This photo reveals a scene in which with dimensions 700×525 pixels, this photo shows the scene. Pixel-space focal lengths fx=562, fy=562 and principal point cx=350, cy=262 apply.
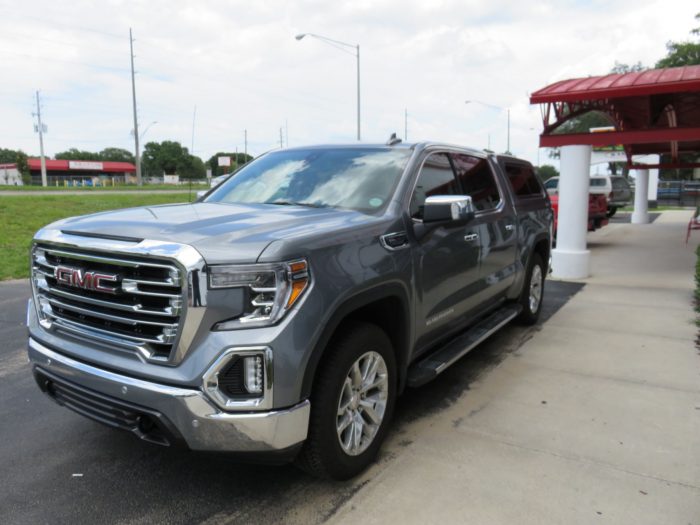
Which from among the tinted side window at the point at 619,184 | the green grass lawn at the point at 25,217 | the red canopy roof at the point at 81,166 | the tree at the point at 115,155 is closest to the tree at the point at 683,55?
the tinted side window at the point at 619,184

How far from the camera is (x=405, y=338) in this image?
3.52 m

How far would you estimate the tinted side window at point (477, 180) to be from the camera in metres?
4.67

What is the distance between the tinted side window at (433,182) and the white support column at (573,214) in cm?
599

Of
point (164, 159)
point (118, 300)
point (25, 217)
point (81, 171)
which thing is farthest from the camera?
point (164, 159)

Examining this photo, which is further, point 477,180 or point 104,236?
point 477,180

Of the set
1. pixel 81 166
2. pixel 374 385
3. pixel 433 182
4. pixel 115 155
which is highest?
pixel 115 155

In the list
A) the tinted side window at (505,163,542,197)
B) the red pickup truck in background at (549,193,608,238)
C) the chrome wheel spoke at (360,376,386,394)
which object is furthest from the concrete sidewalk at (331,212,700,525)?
the red pickup truck in background at (549,193,608,238)

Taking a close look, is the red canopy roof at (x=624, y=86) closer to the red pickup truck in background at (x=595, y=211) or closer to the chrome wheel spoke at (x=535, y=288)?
the chrome wheel spoke at (x=535, y=288)

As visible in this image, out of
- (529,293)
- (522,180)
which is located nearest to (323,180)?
(522,180)

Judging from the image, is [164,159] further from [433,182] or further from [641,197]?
[433,182]

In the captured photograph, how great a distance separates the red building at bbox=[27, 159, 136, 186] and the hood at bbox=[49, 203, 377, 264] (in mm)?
86151

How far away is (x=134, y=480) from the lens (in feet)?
10.5

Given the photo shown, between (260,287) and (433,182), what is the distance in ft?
6.48

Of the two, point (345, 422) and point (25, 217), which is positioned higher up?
point (25, 217)
